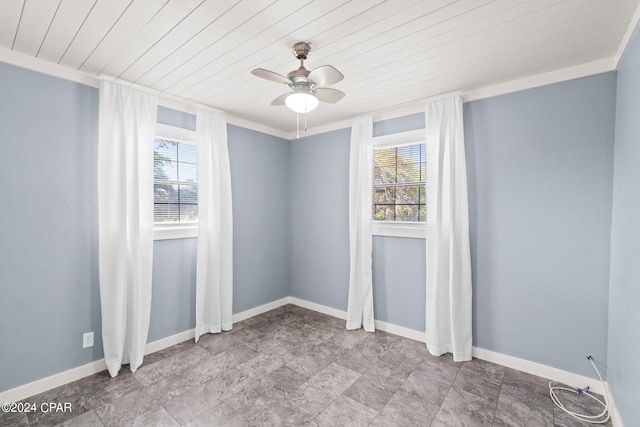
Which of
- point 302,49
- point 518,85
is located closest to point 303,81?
point 302,49

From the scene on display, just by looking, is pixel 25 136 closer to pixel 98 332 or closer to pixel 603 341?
pixel 98 332

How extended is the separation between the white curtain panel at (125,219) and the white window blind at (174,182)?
0.85ft

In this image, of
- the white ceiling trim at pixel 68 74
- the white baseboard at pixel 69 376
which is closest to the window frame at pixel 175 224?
the white ceiling trim at pixel 68 74

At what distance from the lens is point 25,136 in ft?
7.16

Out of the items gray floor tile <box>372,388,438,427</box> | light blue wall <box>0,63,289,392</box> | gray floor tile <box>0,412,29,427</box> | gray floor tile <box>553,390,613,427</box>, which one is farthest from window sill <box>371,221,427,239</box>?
gray floor tile <box>0,412,29,427</box>

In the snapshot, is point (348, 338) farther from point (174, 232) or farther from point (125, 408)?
point (174, 232)

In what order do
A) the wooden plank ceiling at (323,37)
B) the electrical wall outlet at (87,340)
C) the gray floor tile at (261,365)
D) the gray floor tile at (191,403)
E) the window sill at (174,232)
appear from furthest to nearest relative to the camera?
the window sill at (174,232), the gray floor tile at (261,365), the electrical wall outlet at (87,340), the gray floor tile at (191,403), the wooden plank ceiling at (323,37)

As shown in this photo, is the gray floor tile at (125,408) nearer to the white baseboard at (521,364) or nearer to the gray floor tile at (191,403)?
the gray floor tile at (191,403)

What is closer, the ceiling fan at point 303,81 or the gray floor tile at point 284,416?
the ceiling fan at point 303,81

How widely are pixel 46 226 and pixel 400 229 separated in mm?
3281

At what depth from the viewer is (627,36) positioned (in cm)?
185

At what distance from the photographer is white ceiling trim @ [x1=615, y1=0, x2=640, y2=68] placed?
1.65 m

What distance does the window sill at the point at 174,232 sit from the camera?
2952mm

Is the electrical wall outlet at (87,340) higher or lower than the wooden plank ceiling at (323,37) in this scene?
lower
